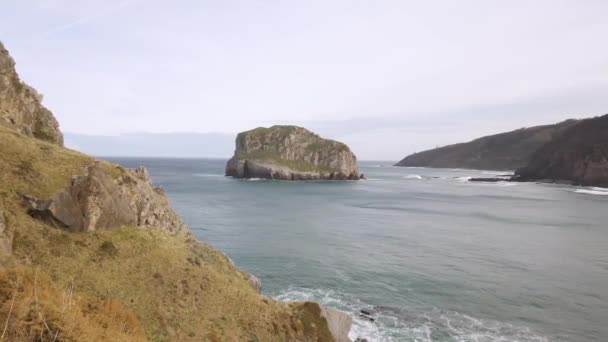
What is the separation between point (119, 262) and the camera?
2248cm

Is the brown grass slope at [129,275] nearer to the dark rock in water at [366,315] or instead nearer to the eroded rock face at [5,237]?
the eroded rock face at [5,237]

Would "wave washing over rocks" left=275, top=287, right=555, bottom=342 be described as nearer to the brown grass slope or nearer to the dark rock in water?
the dark rock in water

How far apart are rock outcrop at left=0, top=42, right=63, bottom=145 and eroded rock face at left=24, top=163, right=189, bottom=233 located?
38.4 feet

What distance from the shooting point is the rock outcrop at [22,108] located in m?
32.5

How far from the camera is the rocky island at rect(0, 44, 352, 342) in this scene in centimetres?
1909

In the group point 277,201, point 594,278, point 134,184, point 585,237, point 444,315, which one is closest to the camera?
point 134,184

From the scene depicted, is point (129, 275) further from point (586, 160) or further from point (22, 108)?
point (586, 160)

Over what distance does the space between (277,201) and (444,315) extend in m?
74.4

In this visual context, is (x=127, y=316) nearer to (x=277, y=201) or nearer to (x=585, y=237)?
(x=585, y=237)

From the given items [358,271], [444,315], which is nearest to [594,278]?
[444,315]

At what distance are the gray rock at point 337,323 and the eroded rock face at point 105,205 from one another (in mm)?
13912

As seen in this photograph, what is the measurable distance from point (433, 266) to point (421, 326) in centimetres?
1592

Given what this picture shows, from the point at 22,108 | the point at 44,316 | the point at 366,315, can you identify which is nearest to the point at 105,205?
the point at 44,316

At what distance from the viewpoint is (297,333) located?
23.5m
